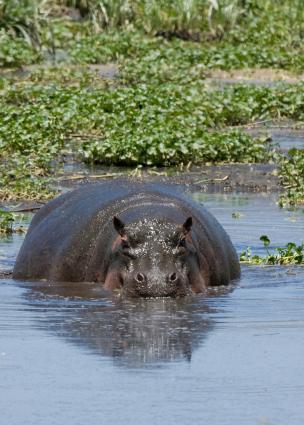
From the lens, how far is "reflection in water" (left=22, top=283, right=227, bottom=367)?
692 cm

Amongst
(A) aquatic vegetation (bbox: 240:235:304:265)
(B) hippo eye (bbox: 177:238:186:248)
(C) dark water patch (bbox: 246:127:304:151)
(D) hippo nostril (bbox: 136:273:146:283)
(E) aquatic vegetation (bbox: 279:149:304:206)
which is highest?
(C) dark water patch (bbox: 246:127:304:151)

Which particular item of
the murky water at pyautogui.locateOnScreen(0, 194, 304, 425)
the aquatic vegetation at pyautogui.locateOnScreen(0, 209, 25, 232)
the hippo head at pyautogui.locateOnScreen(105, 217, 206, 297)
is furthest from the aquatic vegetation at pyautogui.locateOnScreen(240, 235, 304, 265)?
the aquatic vegetation at pyautogui.locateOnScreen(0, 209, 25, 232)

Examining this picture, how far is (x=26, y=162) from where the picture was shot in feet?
47.9

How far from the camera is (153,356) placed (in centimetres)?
679

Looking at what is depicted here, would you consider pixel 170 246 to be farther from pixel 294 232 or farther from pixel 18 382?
A: pixel 294 232

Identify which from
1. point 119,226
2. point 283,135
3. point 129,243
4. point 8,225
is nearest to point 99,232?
point 119,226

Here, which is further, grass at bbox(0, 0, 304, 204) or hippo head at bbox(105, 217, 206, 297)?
grass at bbox(0, 0, 304, 204)

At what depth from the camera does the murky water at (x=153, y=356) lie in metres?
5.81

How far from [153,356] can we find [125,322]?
0.96 m

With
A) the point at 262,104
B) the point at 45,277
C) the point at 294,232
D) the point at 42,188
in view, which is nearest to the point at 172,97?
the point at 262,104

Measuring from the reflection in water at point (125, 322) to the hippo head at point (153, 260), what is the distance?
69mm

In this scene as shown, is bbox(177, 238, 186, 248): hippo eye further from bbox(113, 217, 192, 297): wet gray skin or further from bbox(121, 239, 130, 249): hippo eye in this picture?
bbox(121, 239, 130, 249): hippo eye

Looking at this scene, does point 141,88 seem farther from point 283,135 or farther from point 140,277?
point 140,277

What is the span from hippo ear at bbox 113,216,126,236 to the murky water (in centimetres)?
37
